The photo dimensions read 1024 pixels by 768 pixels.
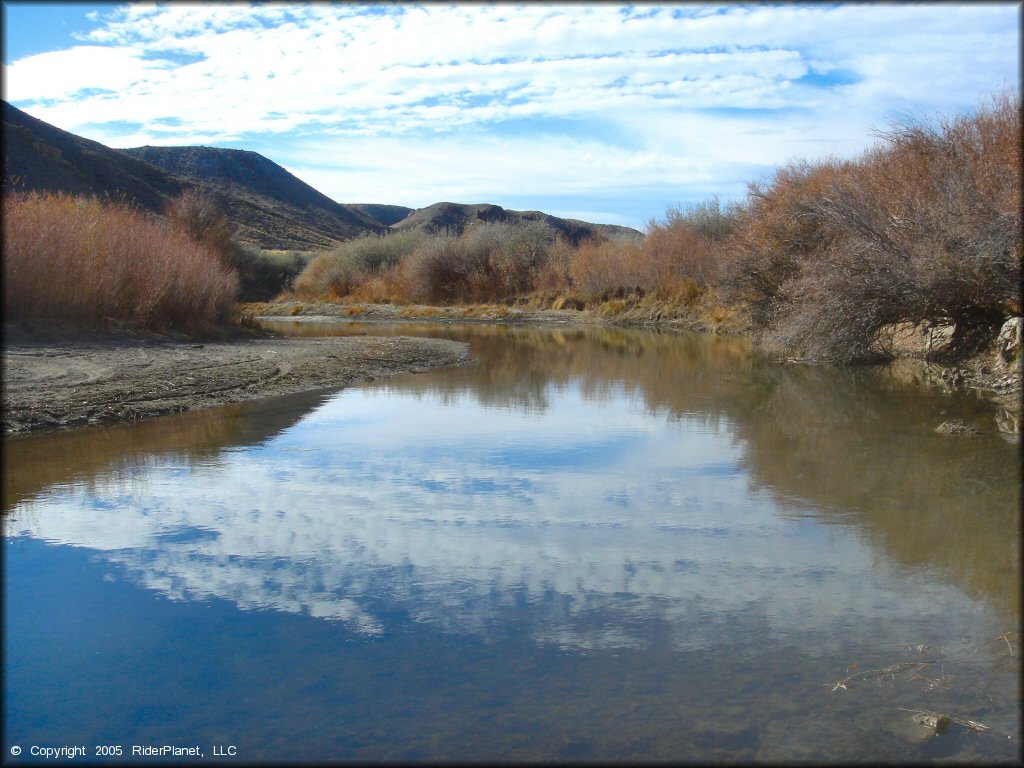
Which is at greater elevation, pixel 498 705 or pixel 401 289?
pixel 401 289

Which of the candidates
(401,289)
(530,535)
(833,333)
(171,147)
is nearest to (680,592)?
(530,535)

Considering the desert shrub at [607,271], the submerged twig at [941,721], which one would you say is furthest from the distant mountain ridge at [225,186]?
the submerged twig at [941,721]

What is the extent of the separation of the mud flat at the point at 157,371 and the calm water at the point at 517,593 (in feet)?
4.35

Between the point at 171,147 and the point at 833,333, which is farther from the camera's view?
the point at 171,147

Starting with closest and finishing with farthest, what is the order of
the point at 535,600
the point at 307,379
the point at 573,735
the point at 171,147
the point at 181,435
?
the point at 573,735 → the point at 535,600 → the point at 181,435 → the point at 307,379 → the point at 171,147

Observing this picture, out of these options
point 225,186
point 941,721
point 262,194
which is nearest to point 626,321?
point 941,721

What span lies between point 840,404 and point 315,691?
11963 mm

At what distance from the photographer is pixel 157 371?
16.3 metres

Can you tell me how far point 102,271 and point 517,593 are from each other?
62.8ft

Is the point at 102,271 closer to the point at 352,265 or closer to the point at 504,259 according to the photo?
the point at 504,259

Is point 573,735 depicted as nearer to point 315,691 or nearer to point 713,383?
point 315,691

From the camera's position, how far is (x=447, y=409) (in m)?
14.1

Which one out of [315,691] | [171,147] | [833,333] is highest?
[171,147]

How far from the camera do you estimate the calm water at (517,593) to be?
4.25 m
